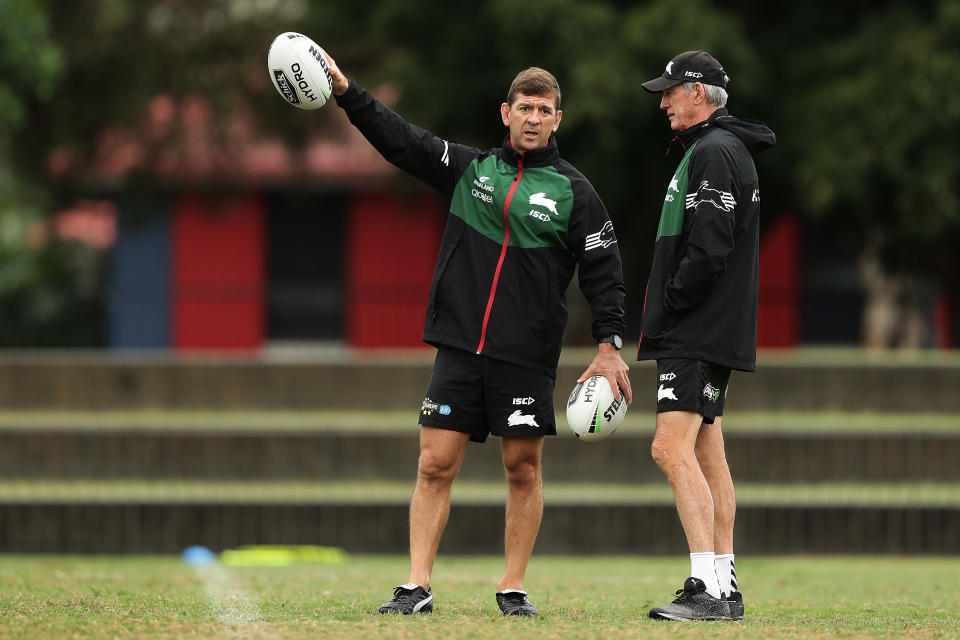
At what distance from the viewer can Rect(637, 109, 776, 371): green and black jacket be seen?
5.82 m

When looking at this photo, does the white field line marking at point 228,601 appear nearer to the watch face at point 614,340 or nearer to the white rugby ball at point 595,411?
the white rugby ball at point 595,411

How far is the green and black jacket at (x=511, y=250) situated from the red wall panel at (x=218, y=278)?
21865mm

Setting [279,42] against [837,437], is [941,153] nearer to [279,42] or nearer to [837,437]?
[837,437]

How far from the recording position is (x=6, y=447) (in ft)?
38.8

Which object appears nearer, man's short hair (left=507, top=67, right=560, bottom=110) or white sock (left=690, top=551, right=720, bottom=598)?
white sock (left=690, top=551, right=720, bottom=598)

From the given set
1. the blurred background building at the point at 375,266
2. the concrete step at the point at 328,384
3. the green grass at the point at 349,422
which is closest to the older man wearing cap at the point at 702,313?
the blurred background building at the point at 375,266

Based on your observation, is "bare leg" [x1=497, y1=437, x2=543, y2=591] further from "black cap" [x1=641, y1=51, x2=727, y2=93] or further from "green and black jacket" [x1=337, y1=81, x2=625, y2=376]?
"black cap" [x1=641, y1=51, x2=727, y2=93]

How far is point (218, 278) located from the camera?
1101 inches

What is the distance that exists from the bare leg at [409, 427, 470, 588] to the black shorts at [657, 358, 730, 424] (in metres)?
0.81

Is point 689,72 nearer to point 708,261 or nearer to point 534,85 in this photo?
point 534,85

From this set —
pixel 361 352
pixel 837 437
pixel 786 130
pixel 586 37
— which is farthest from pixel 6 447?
pixel 361 352

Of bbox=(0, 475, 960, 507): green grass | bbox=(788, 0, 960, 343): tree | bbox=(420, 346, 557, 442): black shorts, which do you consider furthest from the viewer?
bbox=(788, 0, 960, 343): tree

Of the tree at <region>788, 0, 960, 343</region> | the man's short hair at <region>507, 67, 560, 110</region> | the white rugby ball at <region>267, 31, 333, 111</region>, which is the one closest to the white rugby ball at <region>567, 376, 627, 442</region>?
the man's short hair at <region>507, 67, 560, 110</region>

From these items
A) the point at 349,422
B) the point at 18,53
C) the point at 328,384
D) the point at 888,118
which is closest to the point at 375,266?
the point at 888,118
